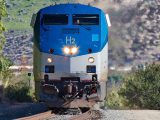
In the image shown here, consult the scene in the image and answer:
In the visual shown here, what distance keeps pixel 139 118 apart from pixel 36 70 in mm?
4330

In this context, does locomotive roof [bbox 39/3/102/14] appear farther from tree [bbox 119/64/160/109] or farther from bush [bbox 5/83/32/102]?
bush [bbox 5/83/32/102]

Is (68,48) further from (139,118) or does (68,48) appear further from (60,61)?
(139,118)

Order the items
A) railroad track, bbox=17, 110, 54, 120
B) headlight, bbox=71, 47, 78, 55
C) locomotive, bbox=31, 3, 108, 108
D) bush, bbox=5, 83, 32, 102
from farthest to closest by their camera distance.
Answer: bush, bbox=5, 83, 32, 102, headlight, bbox=71, 47, 78, 55, locomotive, bbox=31, 3, 108, 108, railroad track, bbox=17, 110, 54, 120

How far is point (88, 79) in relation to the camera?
2069 cm

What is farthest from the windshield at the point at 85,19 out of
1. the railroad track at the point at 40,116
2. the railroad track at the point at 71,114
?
the railroad track at the point at 40,116

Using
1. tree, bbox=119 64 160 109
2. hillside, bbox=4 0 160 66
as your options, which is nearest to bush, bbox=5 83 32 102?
tree, bbox=119 64 160 109

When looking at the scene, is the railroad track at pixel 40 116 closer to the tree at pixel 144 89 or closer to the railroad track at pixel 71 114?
the railroad track at pixel 71 114

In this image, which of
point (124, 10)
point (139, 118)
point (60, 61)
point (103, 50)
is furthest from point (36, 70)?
point (124, 10)

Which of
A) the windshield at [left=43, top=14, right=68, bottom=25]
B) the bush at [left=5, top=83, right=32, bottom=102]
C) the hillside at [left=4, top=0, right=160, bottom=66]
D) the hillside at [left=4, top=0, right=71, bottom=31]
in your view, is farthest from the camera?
the hillside at [left=4, top=0, right=71, bottom=31]

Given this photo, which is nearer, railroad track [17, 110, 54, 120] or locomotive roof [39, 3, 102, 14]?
railroad track [17, 110, 54, 120]

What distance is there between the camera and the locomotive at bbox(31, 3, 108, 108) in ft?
67.4

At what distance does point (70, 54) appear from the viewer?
67.5 ft

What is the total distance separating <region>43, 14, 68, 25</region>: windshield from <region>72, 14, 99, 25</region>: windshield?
0.34 meters

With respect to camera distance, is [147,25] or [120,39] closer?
[120,39]
